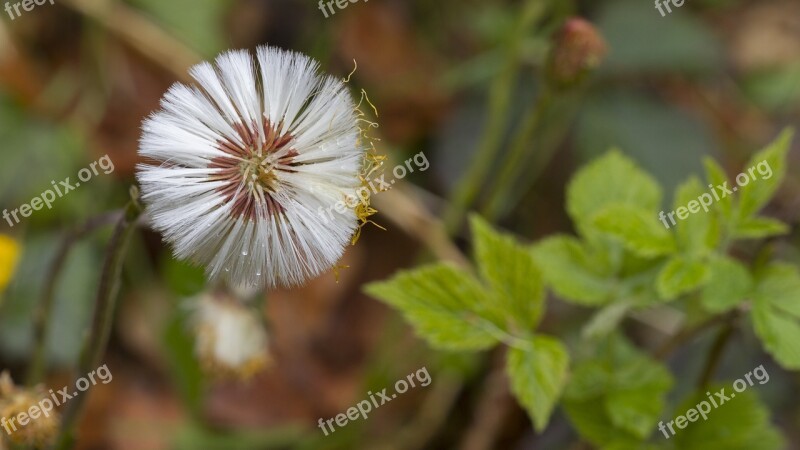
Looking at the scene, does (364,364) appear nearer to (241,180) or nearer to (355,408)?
(355,408)

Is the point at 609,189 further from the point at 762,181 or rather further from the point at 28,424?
the point at 28,424

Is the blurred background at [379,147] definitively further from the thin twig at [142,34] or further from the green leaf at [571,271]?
the green leaf at [571,271]

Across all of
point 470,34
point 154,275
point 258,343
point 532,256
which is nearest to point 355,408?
point 258,343

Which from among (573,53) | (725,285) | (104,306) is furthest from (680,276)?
(104,306)

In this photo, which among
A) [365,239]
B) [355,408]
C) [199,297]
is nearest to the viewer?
[199,297]

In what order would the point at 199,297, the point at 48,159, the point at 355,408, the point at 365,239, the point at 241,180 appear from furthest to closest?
the point at 365,239
the point at 48,159
the point at 355,408
the point at 199,297
the point at 241,180

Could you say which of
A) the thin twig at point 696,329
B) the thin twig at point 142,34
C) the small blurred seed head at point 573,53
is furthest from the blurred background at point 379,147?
the thin twig at point 696,329

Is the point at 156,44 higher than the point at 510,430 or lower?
higher
